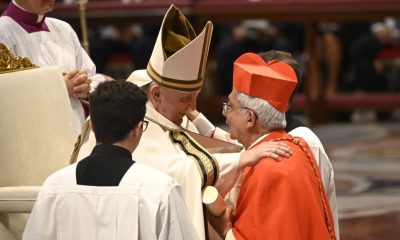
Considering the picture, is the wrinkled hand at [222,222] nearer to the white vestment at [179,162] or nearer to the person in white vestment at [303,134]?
the white vestment at [179,162]

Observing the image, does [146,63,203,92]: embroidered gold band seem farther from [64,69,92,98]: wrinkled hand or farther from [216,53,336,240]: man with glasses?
[64,69,92,98]: wrinkled hand

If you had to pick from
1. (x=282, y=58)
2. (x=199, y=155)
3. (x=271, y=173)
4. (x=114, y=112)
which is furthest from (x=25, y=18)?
(x=114, y=112)

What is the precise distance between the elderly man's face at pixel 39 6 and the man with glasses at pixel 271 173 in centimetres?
171

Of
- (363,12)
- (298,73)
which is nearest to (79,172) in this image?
(298,73)

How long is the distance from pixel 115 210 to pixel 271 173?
0.79 meters

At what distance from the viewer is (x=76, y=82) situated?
5723 mm

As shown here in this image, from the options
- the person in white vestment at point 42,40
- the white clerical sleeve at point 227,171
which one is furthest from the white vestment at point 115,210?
the person in white vestment at point 42,40

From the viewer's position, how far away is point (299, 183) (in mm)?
4250

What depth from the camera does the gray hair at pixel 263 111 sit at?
441cm

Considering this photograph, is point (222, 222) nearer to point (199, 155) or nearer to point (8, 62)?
point (199, 155)

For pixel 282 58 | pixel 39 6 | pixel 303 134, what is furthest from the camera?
pixel 39 6

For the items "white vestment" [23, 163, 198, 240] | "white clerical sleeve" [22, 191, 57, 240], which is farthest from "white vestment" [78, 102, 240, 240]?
"white clerical sleeve" [22, 191, 57, 240]

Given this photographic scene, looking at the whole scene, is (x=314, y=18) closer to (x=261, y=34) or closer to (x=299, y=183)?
(x=261, y=34)

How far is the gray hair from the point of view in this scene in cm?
441
